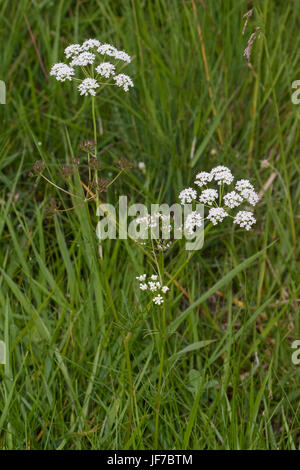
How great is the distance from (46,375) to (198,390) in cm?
A: 49

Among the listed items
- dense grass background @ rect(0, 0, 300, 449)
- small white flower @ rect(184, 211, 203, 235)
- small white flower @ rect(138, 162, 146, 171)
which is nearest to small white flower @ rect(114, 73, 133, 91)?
dense grass background @ rect(0, 0, 300, 449)

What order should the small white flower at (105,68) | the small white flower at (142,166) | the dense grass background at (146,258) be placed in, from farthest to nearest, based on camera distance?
1. the small white flower at (142,166)
2. the dense grass background at (146,258)
3. the small white flower at (105,68)

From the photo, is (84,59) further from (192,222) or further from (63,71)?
(192,222)

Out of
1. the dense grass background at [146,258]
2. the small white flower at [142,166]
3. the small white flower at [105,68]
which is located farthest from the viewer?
the small white flower at [142,166]

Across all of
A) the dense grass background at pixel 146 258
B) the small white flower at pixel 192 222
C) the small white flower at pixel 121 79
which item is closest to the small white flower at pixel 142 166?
the dense grass background at pixel 146 258

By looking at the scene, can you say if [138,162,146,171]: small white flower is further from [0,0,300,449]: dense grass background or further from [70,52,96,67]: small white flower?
[70,52,96,67]: small white flower

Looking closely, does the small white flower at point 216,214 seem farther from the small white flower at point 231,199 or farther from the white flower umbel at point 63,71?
→ the white flower umbel at point 63,71

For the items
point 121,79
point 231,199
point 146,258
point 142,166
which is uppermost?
point 121,79

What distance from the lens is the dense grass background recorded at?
1927 millimetres

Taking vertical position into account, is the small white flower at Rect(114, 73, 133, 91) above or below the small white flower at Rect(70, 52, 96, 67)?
below

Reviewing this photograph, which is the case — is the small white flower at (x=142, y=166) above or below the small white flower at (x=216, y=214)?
above

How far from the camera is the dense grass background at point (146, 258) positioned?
1.93m

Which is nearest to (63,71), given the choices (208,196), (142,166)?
(208,196)

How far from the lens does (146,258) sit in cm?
240
